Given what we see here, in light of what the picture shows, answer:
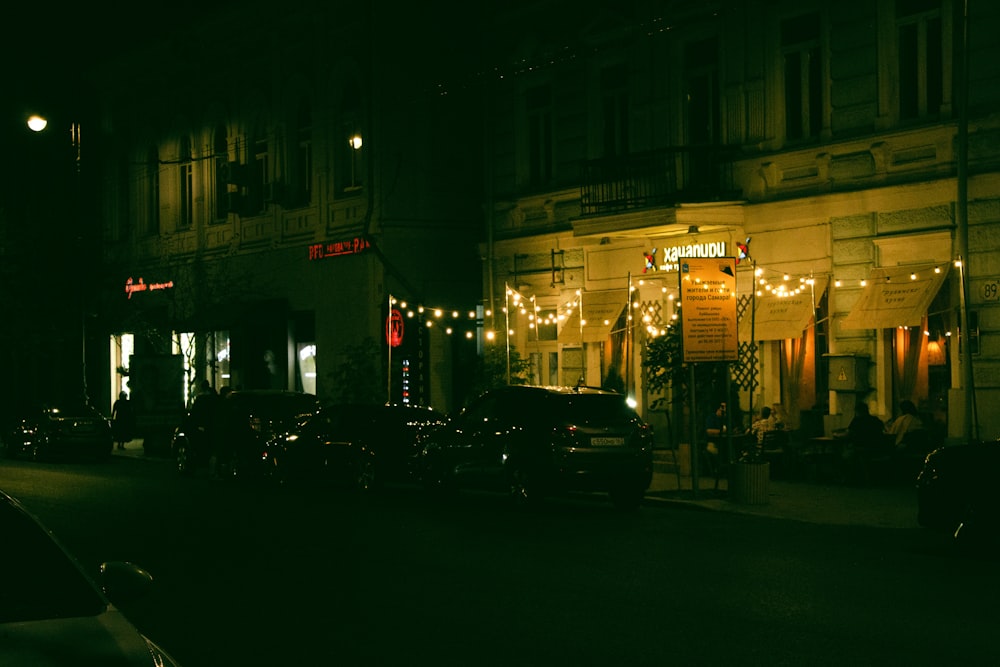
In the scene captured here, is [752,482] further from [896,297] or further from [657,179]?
[657,179]

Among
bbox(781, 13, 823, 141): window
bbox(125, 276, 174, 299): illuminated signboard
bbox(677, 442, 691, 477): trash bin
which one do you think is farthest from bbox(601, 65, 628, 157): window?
bbox(125, 276, 174, 299): illuminated signboard

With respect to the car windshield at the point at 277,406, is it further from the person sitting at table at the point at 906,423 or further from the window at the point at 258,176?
the window at the point at 258,176

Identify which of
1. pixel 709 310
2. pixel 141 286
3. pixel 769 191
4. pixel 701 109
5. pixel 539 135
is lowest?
pixel 709 310

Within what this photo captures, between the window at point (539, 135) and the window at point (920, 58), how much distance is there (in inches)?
355

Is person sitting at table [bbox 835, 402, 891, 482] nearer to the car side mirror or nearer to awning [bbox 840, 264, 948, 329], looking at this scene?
awning [bbox 840, 264, 948, 329]

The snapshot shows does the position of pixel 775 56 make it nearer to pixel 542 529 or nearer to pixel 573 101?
pixel 573 101

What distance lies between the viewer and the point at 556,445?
19.5 meters

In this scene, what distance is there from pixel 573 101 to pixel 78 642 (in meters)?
25.7

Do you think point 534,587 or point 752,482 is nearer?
point 534,587

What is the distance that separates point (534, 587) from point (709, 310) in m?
9.06

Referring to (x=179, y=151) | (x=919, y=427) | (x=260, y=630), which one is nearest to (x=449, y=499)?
(x=919, y=427)

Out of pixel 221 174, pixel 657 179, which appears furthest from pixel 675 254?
pixel 221 174

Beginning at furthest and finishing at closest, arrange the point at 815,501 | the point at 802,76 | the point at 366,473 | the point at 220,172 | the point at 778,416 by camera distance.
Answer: the point at 220,172
the point at 778,416
the point at 802,76
the point at 366,473
the point at 815,501

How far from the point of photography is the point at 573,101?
29562mm
